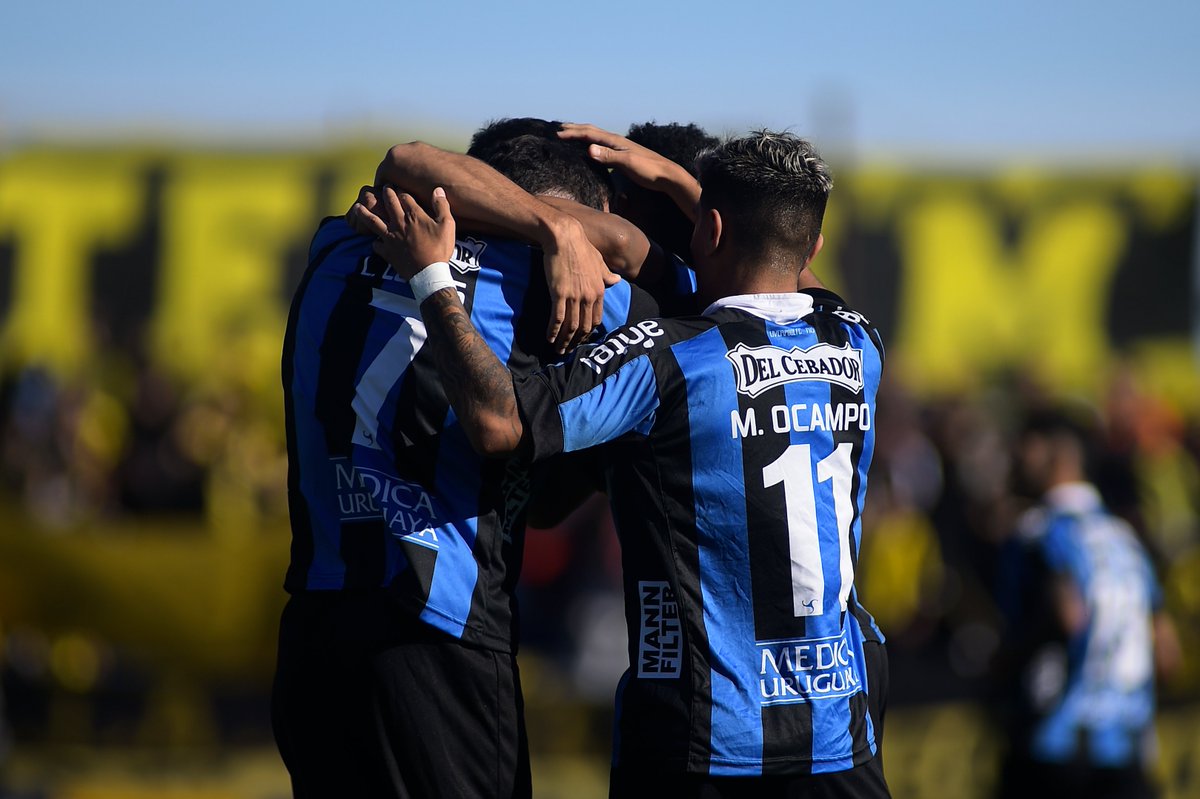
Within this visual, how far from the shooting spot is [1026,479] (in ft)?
23.5

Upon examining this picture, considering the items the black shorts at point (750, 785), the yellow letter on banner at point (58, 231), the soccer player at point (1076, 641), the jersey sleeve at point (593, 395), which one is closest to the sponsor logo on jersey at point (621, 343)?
the jersey sleeve at point (593, 395)

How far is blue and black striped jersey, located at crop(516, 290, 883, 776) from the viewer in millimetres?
2973

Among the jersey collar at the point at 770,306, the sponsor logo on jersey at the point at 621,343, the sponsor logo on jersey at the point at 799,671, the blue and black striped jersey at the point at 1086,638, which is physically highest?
the jersey collar at the point at 770,306

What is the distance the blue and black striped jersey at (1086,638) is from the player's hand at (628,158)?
4109 mm

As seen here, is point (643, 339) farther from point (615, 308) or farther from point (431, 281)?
point (431, 281)

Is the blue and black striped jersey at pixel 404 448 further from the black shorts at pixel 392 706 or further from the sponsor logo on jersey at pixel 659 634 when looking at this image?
the sponsor logo on jersey at pixel 659 634

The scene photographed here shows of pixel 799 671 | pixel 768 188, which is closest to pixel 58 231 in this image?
pixel 768 188

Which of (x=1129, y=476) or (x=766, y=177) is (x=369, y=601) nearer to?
(x=766, y=177)

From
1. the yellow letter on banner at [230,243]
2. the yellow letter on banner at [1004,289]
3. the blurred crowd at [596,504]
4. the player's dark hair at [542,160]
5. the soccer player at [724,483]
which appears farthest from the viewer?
the yellow letter on banner at [1004,289]

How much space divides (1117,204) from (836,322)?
1126 cm

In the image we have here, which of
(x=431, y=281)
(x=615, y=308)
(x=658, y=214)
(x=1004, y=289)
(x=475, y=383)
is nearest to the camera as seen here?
(x=475, y=383)

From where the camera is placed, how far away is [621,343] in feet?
9.91

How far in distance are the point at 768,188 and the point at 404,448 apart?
1.02 meters

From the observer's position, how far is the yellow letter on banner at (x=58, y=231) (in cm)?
1220
